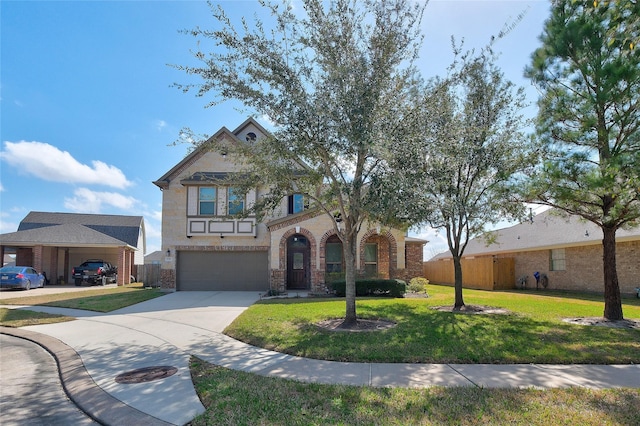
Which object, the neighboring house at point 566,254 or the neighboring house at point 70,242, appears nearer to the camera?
the neighboring house at point 566,254

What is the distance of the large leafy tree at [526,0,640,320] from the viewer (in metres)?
7.81

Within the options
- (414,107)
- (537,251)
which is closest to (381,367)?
(414,107)

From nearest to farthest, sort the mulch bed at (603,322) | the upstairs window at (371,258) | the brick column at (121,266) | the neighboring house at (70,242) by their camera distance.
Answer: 1. the mulch bed at (603,322)
2. the upstairs window at (371,258)
3. the neighboring house at (70,242)
4. the brick column at (121,266)

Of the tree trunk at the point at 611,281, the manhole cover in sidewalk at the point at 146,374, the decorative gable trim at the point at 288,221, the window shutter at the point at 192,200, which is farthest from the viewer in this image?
the window shutter at the point at 192,200

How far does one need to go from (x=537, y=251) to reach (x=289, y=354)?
62.7ft

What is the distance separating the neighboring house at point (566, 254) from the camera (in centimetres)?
1573

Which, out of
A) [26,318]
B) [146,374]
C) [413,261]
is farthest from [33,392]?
[413,261]

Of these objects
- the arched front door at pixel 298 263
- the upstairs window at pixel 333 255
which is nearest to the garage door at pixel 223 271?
the arched front door at pixel 298 263

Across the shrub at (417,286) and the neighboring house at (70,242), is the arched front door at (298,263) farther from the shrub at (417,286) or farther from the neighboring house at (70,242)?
the neighboring house at (70,242)

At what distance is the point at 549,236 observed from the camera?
20.5 meters

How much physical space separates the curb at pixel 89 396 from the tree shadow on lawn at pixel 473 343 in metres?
2.93

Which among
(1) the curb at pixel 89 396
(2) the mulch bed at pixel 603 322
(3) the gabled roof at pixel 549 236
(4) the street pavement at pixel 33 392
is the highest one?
(3) the gabled roof at pixel 549 236

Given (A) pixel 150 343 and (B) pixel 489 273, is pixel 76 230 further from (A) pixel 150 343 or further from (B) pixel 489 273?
(B) pixel 489 273

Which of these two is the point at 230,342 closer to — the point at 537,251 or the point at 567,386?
the point at 567,386
